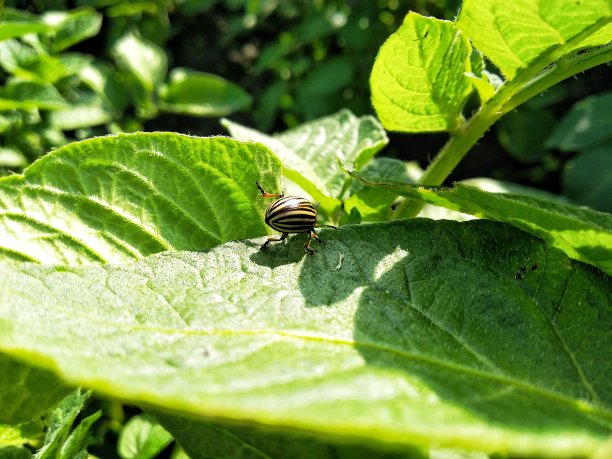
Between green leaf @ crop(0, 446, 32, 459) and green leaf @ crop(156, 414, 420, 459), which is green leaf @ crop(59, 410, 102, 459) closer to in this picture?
green leaf @ crop(0, 446, 32, 459)

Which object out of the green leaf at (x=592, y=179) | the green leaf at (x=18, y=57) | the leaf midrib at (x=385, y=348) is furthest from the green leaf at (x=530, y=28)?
the green leaf at (x=592, y=179)

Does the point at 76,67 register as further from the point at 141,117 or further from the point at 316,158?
the point at 316,158

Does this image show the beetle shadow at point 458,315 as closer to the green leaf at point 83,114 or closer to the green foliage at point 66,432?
the green foliage at point 66,432

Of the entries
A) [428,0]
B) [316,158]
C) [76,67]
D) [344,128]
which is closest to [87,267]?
[316,158]

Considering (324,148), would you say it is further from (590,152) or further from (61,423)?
(590,152)

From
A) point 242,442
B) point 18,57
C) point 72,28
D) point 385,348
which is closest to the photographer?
point 385,348

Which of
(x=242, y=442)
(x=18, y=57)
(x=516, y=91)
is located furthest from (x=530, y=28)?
(x=18, y=57)
